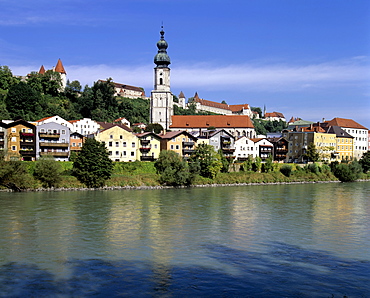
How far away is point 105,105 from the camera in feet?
328

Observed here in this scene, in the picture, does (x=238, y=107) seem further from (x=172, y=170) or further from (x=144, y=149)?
(x=172, y=170)

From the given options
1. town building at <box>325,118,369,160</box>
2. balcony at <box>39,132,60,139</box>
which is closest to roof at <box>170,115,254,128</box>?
town building at <box>325,118,369,160</box>

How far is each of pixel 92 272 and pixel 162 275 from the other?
278cm

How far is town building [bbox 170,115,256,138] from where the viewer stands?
8888 cm

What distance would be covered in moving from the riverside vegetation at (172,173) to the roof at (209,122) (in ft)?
82.6

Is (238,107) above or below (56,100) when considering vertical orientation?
above

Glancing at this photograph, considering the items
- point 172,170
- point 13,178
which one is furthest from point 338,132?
point 13,178

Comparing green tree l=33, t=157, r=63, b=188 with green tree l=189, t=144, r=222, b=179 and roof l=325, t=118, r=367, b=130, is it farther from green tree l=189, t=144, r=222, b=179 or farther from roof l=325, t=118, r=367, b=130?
roof l=325, t=118, r=367, b=130

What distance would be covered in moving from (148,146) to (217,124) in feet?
104

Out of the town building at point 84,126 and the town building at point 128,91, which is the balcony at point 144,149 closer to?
the town building at point 84,126

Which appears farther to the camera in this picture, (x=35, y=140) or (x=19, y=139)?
(x=35, y=140)

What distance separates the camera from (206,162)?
185 feet

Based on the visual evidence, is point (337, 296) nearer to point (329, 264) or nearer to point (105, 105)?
point (329, 264)

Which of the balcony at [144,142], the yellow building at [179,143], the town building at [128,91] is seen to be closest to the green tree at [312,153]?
the yellow building at [179,143]
